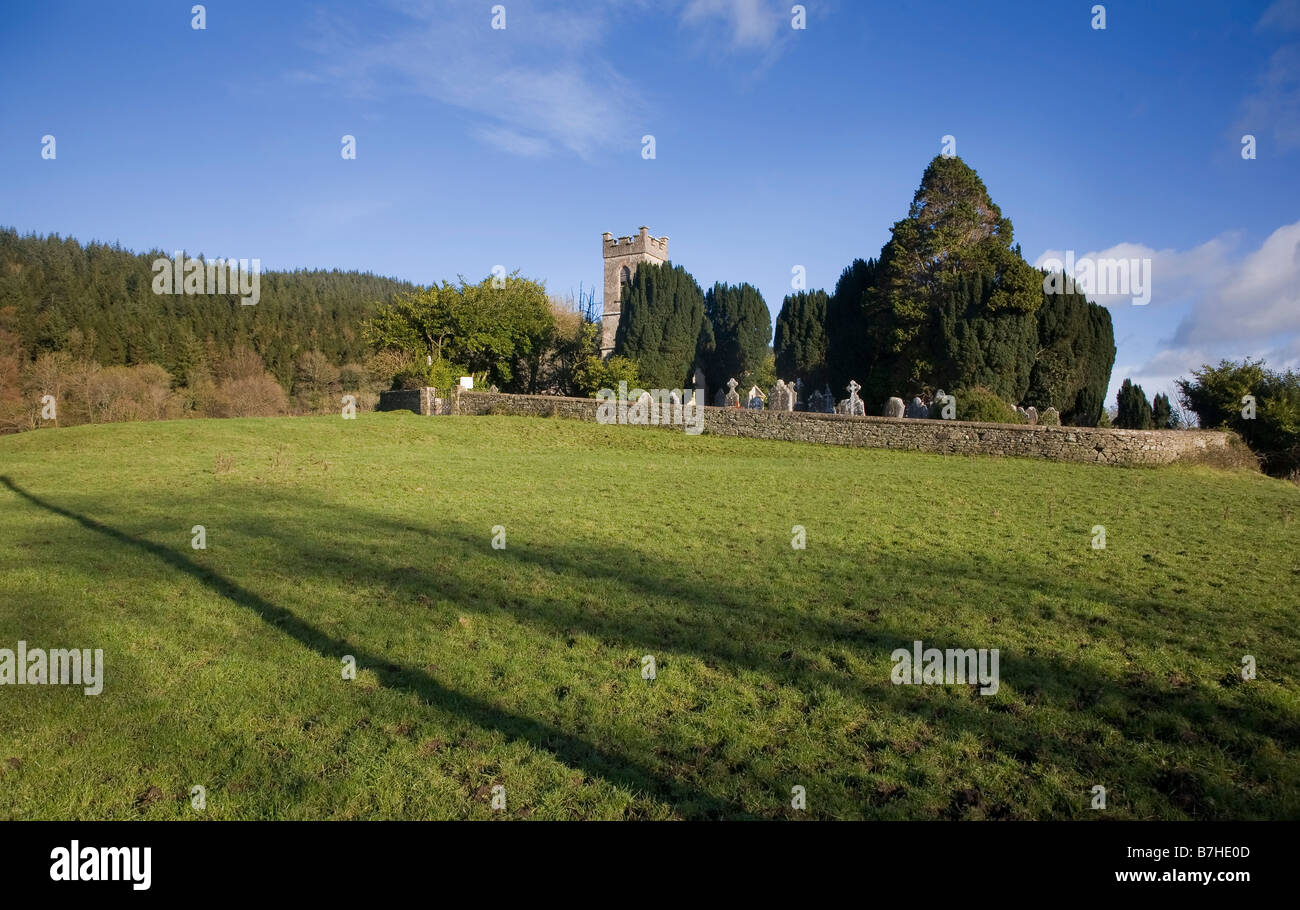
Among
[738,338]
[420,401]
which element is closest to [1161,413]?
[738,338]

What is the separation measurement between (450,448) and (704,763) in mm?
21294

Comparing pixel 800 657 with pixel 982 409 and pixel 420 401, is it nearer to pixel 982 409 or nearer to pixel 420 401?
pixel 982 409

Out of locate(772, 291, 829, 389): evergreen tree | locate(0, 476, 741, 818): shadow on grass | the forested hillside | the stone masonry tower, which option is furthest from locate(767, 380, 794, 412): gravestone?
the forested hillside

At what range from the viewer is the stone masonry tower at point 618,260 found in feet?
190

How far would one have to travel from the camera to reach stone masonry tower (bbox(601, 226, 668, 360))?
2286 inches

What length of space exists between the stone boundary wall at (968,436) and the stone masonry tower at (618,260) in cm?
3066

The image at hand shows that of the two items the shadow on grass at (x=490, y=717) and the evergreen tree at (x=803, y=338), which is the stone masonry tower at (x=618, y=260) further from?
the shadow on grass at (x=490, y=717)

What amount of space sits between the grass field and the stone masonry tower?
157 feet

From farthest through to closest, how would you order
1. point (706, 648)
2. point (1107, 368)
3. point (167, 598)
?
point (1107, 368), point (167, 598), point (706, 648)

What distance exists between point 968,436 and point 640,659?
19.6 metres

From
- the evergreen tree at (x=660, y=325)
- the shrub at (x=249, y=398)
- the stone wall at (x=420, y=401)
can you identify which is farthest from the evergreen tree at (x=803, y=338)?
the shrub at (x=249, y=398)
